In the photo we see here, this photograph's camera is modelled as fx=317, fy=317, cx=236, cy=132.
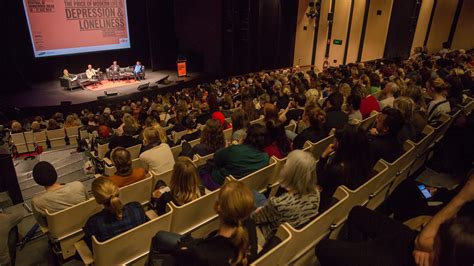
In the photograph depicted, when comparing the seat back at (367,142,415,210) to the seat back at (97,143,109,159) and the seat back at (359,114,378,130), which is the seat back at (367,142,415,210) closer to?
the seat back at (359,114,378,130)

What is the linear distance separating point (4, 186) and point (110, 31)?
1096 centimetres

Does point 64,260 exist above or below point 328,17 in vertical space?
below

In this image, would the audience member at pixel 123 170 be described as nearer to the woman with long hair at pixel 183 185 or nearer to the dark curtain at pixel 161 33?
the woman with long hair at pixel 183 185

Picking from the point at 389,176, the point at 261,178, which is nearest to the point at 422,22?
the point at 389,176

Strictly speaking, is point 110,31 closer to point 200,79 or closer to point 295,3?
point 200,79

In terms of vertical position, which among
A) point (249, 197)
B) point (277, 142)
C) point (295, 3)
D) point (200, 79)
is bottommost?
point (200, 79)

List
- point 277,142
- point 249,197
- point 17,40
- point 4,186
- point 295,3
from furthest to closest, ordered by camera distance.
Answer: point 295,3 < point 17,40 < point 4,186 < point 277,142 < point 249,197

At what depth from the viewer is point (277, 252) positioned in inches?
72.5

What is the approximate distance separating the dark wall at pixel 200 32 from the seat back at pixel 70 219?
1196 centimetres

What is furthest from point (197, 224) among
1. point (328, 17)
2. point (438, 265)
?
point (328, 17)

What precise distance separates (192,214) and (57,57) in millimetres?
12359

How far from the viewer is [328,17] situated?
44.7ft

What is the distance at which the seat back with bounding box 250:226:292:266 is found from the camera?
68.9 inches

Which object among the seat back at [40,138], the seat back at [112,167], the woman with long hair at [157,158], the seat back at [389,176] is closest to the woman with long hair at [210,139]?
the woman with long hair at [157,158]
